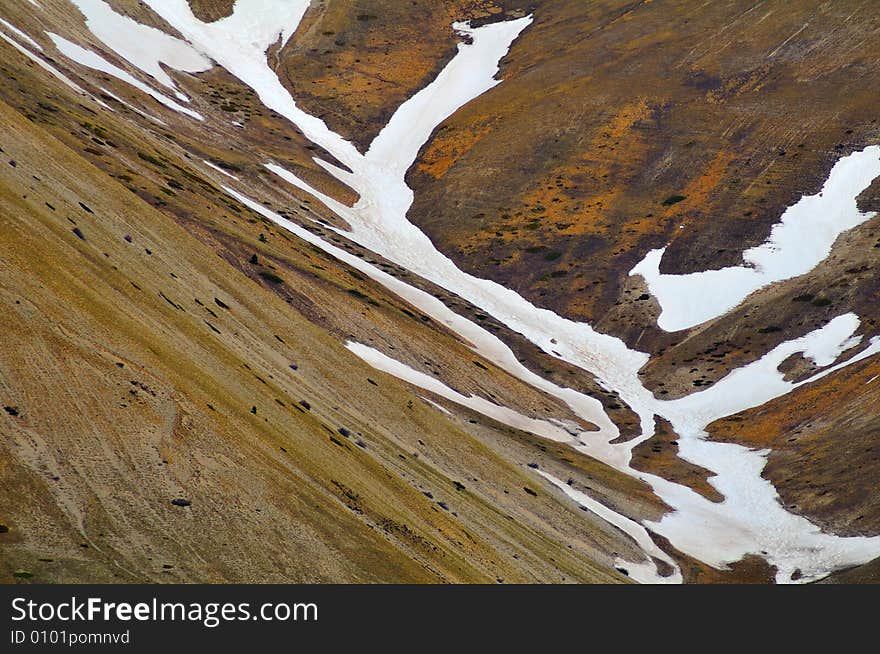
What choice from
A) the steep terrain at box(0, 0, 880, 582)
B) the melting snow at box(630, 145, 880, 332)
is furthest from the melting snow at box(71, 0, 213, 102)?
the melting snow at box(630, 145, 880, 332)

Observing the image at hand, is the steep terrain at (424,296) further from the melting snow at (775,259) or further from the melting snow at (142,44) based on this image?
the melting snow at (775,259)

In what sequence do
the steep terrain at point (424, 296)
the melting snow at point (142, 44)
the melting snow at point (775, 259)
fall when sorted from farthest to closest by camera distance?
the melting snow at point (142, 44) → the melting snow at point (775, 259) → the steep terrain at point (424, 296)

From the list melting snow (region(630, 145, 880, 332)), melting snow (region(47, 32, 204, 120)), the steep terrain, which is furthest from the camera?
melting snow (region(47, 32, 204, 120))

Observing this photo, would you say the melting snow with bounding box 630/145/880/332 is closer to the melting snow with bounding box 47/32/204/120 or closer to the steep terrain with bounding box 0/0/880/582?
the steep terrain with bounding box 0/0/880/582

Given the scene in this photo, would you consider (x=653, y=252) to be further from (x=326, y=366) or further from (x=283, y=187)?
(x=326, y=366)

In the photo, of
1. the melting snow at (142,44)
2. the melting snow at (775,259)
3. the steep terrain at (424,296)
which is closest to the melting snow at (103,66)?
the steep terrain at (424,296)

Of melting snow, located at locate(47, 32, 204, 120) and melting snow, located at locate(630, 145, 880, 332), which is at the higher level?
melting snow, located at locate(47, 32, 204, 120)

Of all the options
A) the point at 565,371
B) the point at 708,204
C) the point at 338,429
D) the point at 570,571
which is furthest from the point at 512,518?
the point at 708,204

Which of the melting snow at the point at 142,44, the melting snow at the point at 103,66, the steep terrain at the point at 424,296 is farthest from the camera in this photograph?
the melting snow at the point at 142,44
